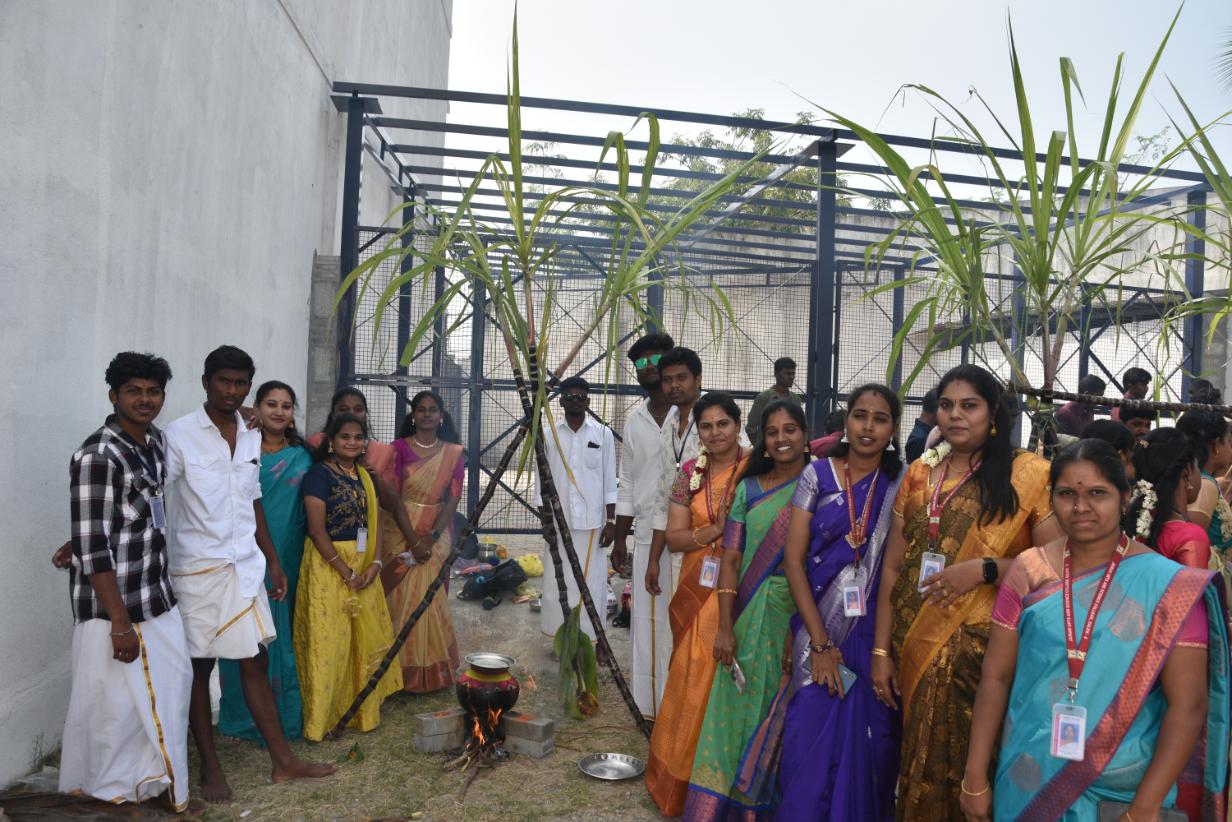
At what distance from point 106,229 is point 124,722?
87.7 inches

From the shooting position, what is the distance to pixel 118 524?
3.20 meters

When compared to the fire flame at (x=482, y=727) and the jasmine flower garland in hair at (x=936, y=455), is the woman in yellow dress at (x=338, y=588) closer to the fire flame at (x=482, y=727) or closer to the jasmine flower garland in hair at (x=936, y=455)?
the fire flame at (x=482, y=727)

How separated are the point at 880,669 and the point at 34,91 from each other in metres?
3.89

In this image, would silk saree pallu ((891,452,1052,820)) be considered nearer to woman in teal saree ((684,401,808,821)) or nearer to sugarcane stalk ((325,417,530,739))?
woman in teal saree ((684,401,808,821))

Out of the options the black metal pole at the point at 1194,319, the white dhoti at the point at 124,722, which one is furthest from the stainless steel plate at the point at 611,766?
the black metal pole at the point at 1194,319

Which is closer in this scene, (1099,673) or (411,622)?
(1099,673)

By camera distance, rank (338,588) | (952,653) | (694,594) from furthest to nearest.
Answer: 1. (338,588)
2. (694,594)
3. (952,653)

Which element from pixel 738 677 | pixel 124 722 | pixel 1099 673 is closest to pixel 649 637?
pixel 738 677

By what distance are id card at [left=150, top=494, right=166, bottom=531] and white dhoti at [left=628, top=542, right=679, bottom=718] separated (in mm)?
2288

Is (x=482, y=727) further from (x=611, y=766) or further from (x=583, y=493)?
(x=583, y=493)

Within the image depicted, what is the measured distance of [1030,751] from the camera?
2.27 m

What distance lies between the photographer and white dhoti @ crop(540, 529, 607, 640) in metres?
5.96

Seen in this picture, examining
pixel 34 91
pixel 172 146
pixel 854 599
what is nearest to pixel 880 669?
pixel 854 599

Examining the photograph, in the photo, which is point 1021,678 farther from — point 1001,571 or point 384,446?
point 384,446
